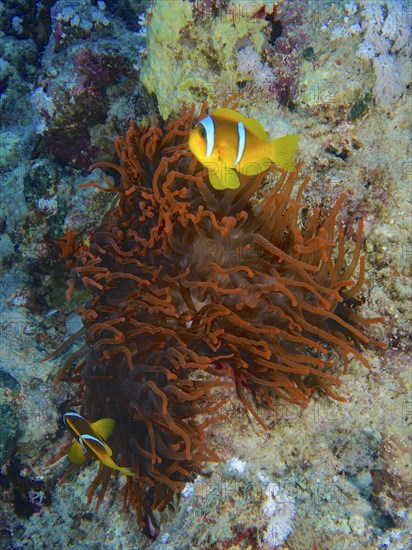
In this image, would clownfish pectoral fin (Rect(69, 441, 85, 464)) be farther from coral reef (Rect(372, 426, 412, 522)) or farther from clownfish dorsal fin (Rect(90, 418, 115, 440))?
coral reef (Rect(372, 426, 412, 522))

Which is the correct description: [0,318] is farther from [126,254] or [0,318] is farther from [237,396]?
[237,396]

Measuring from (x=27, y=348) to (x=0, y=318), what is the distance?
16.6 inches

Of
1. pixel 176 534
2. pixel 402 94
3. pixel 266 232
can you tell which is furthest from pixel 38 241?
pixel 402 94

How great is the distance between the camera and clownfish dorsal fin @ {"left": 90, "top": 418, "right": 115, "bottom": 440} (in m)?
2.58

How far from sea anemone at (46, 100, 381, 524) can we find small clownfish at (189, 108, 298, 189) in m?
0.21

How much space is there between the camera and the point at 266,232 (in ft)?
8.79

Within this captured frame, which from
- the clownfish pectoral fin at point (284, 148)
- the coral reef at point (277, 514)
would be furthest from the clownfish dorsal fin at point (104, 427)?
the clownfish pectoral fin at point (284, 148)

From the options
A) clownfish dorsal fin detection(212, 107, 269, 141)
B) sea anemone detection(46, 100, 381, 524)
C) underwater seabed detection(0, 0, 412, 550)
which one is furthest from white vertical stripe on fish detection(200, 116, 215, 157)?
underwater seabed detection(0, 0, 412, 550)

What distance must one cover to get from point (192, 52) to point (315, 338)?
2.39 meters

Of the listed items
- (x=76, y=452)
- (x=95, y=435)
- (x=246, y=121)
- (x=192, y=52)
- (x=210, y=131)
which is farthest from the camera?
(x=192, y=52)

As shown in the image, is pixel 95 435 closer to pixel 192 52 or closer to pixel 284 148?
pixel 284 148

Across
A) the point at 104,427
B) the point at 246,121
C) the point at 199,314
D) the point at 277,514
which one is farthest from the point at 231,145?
the point at 277,514

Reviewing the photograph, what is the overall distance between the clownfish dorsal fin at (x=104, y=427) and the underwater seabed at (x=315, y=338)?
2.09 ft

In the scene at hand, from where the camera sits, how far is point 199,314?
2605 millimetres
